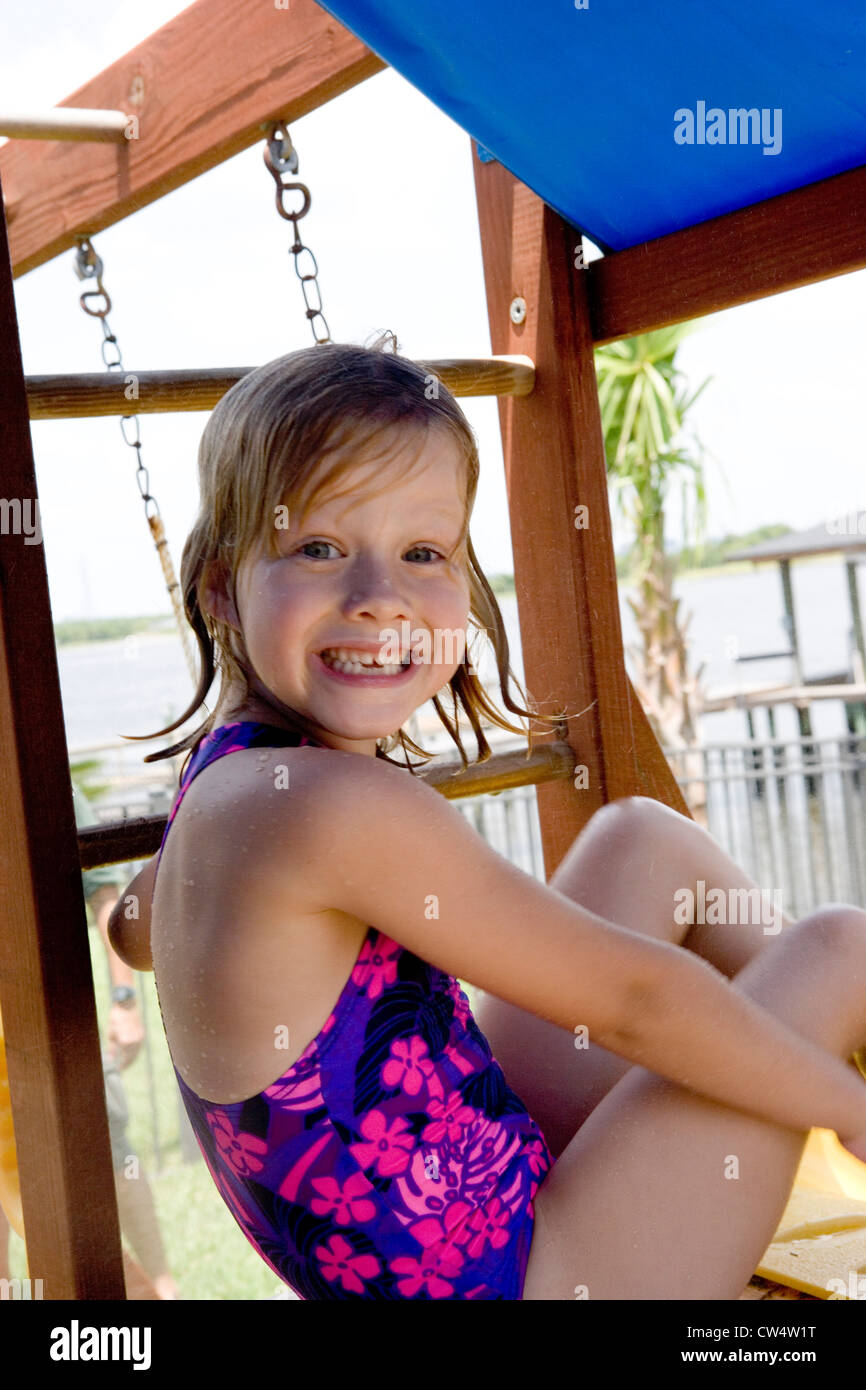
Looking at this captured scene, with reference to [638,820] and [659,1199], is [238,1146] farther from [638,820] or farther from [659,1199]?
[638,820]

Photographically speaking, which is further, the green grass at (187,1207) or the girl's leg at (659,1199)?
the green grass at (187,1207)

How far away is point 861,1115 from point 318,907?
22.3 inches

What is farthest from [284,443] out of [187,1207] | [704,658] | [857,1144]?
[704,658]

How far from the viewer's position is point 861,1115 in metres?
1.20

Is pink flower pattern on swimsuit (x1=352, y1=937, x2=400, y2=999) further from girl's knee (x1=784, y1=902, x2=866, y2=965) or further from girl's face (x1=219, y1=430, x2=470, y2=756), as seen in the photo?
girl's knee (x1=784, y1=902, x2=866, y2=965)

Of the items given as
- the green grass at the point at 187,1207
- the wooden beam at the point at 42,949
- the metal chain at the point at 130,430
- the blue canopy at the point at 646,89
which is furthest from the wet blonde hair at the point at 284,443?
the green grass at the point at 187,1207

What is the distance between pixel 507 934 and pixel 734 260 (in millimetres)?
984

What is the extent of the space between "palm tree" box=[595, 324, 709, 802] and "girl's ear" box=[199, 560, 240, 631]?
24.4 ft

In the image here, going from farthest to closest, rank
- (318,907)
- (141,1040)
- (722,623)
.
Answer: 1. (722,623)
2. (141,1040)
3. (318,907)

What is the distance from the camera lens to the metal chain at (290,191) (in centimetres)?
161

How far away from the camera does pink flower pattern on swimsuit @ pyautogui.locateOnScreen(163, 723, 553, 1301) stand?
3.43ft

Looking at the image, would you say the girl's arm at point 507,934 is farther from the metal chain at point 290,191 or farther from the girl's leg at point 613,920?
the metal chain at point 290,191
